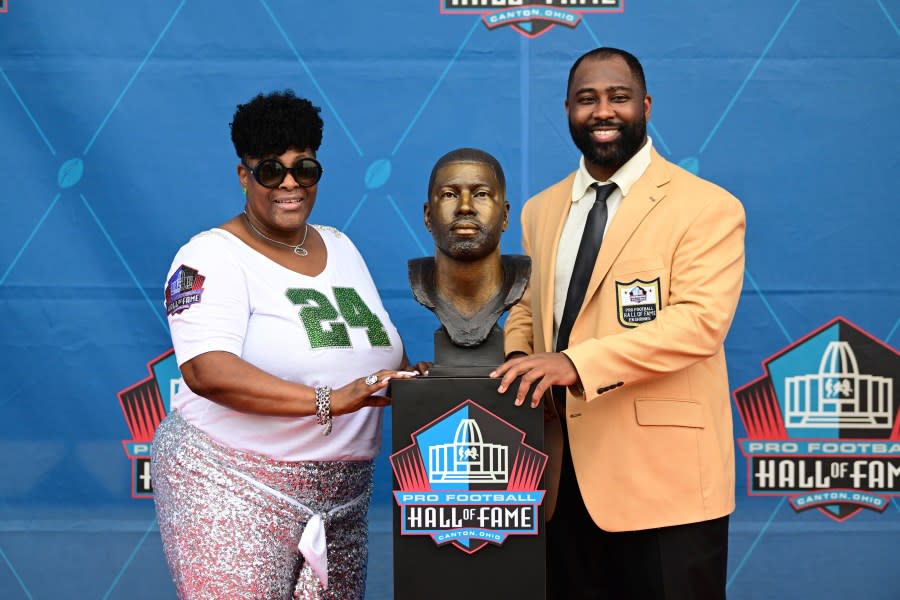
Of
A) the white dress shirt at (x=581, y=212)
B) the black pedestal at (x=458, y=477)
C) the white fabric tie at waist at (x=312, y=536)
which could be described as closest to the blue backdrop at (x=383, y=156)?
the white dress shirt at (x=581, y=212)

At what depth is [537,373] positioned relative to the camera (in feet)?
6.09

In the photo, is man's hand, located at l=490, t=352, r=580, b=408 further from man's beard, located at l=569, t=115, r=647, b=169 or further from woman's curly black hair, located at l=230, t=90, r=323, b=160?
woman's curly black hair, located at l=230, t=90, r=323, b=160

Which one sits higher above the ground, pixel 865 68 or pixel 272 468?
pixel 865 68

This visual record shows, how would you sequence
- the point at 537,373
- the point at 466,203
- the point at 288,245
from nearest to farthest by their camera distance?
the point at 537,373
the point at 466,203
the point at 288,245

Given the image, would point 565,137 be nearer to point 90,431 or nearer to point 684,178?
point 684,178

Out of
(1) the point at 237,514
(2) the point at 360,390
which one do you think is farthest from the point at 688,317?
(1) the point at 237,514

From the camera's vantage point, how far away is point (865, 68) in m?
3.02

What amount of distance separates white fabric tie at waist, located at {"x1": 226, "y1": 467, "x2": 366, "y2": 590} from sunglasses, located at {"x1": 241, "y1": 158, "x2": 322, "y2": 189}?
0.66 metres

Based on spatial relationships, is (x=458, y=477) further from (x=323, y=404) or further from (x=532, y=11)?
(x=532, y=11)

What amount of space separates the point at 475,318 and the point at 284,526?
0.64 m

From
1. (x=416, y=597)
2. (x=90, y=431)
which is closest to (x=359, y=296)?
(x=416, y=597)

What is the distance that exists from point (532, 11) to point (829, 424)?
1699 mm

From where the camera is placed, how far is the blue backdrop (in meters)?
3.04

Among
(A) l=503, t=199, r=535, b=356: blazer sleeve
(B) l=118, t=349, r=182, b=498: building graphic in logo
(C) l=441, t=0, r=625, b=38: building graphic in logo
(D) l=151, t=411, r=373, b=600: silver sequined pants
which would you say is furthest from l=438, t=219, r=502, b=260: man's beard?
(B) l=118, t=349, r=182, b=498: building graphic in logo
